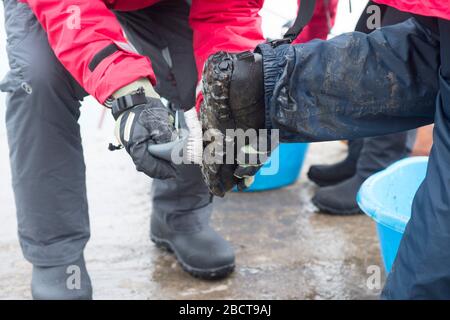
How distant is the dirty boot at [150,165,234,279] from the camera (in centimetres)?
213

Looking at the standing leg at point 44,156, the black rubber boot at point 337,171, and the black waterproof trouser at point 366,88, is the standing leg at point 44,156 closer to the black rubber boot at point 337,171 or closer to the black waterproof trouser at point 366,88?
the black waterproof trouser at point 366,88

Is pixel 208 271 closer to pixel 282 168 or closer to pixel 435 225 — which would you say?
pixel 282 168

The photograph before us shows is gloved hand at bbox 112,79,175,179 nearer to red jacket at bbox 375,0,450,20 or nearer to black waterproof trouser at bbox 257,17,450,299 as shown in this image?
black waterproof trouser at bbox 257,17,450,299

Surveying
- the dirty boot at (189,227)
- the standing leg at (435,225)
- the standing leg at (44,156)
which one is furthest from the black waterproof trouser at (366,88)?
the dirty boot at (189,227)

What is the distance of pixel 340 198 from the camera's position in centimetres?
262

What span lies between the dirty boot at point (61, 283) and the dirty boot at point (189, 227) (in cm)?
41

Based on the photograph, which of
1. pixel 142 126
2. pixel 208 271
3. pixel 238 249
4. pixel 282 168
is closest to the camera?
pixel 142 126

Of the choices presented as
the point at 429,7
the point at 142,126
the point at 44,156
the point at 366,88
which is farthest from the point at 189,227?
the point at 429,7

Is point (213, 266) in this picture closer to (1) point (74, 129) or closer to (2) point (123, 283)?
(2) point (123, 283)

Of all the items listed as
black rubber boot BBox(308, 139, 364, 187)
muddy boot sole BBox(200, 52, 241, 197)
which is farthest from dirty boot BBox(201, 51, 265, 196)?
black rubber boot BBox(308, 139, 364, 187)

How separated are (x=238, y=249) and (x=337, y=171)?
793mm

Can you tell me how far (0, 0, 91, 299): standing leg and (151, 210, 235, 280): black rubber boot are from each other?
402mm

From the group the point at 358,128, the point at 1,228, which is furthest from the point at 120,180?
the point at 358,128

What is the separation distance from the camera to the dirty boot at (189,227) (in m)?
2.13
